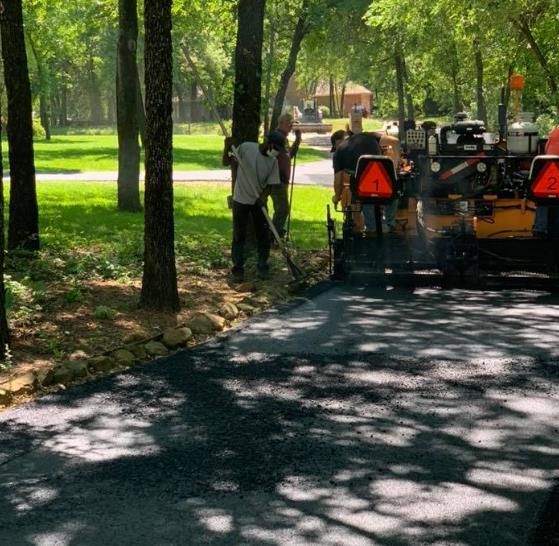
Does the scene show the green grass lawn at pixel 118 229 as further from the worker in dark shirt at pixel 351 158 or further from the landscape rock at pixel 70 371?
the landscape rock at pixel 70 371

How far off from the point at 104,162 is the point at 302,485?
3444cm

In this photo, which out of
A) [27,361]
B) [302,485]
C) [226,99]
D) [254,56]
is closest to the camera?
[302,485]

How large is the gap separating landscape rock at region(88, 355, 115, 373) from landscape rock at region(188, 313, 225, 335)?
1429 millimetres

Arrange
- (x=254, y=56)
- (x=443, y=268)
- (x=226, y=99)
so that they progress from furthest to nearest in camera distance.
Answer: (x=226, y=99), (x=254, y=56), (x=443, y=268)

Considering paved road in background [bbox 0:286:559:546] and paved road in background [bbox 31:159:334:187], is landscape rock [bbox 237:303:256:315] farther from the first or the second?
paved road in background [bbox 31:159:334:187]

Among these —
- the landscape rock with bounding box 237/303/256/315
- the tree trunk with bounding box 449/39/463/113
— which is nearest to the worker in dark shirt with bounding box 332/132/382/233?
the landscape rock with bounding box 237/303/256/315

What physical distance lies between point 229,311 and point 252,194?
2.47 metres

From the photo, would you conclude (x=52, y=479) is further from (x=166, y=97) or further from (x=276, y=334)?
(x=166, y=97)

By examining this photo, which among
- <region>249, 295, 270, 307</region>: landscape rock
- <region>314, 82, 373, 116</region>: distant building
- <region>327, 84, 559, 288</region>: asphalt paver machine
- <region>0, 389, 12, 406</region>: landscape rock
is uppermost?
<region>314, 82, 373, 116</region>: distant building

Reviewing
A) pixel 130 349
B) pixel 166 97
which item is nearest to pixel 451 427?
pixel 130 349

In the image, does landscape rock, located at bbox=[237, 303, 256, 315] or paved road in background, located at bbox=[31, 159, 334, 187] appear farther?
paved road in background, located at bbox=[31, 159, 334, 187]

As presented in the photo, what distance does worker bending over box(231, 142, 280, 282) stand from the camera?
1312 cm

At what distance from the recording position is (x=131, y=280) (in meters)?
12.8

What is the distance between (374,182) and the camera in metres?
12.0
